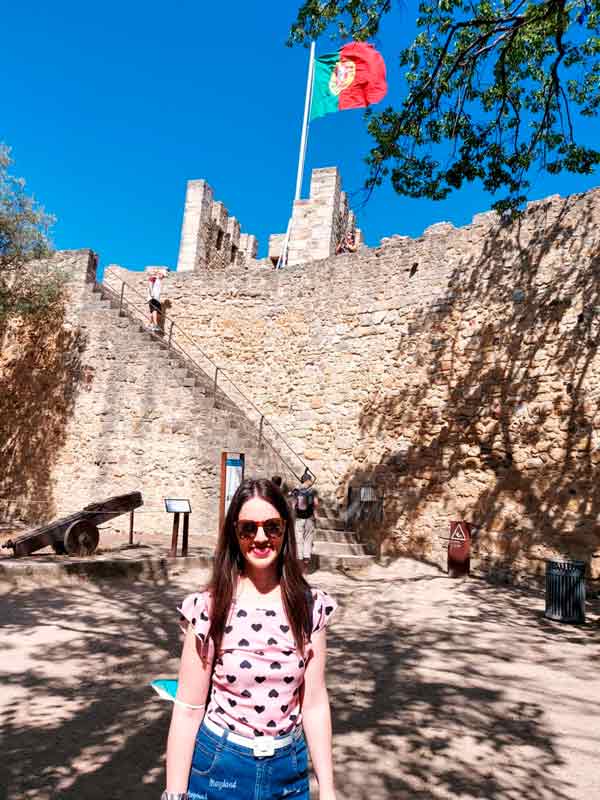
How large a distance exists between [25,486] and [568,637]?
13.0m

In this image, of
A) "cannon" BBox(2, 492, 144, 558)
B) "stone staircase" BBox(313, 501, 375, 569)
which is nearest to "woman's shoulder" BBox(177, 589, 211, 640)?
"cannon" BBox(2, 492, 144, 558)

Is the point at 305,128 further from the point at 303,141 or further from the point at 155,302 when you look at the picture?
the point at 155,302

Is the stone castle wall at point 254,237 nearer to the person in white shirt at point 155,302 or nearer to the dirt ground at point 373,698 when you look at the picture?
the person in white shirt at point 155,302

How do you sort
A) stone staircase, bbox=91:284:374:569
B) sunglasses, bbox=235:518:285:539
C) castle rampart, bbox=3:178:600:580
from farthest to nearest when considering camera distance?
stone staircase, bbox=91:284:374:569
castle rampart, bbox=3:178:600:580
sunglasses, bbox=235:518:285:539

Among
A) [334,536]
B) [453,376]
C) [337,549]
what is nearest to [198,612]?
[337,549]

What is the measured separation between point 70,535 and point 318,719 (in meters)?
8.05

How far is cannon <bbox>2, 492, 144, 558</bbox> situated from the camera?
8.45 metres

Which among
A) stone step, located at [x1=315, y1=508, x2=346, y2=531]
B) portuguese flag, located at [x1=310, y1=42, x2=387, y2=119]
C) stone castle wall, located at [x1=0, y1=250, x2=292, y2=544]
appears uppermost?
portuguese flag, located at [x1=310, y1=42, x2=387, y2=119]

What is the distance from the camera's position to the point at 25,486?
15070 millimetres

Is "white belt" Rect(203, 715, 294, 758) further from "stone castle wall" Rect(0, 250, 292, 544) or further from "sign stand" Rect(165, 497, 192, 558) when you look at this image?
"stone castle wall" Rect(0, 250, 292, 544)

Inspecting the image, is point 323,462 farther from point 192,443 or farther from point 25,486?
point 25,486

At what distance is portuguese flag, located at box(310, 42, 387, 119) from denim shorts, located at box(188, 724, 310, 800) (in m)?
16.7

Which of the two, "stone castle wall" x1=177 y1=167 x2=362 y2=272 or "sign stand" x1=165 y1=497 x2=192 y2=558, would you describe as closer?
"sign stand" x1=165 y1=497 x2=192 y2=558

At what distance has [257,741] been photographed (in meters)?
1.62
